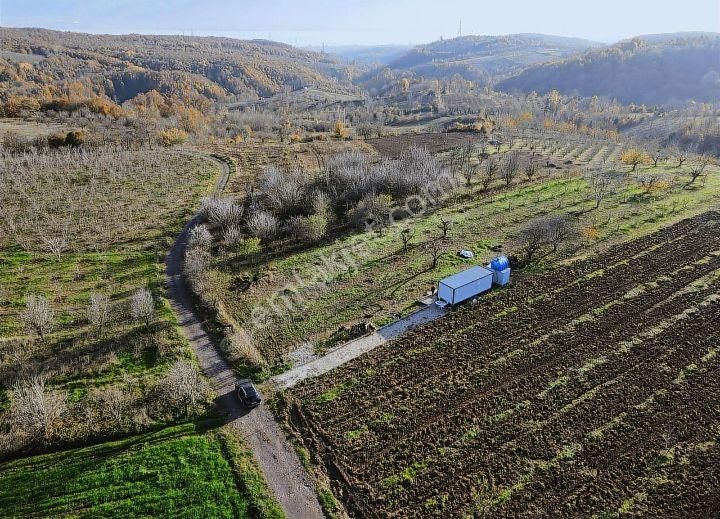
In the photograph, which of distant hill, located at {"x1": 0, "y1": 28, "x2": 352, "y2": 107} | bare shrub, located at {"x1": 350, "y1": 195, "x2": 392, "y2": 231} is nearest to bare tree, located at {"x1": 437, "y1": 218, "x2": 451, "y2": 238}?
bare shrub, located at {"x1": 350, "y1": 195, "x2": 392, "y2": 231}

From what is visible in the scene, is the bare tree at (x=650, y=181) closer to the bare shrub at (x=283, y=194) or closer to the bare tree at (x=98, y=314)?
the bare shrub at (x=283, y=194)

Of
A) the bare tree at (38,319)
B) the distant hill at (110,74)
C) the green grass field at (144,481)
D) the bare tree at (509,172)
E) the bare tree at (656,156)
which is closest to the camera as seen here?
the green grass field at (144,481)

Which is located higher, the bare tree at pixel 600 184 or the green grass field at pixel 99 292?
the bare tree at pixel 600 184

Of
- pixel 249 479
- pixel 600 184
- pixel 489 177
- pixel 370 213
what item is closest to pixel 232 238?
pixel 370 213

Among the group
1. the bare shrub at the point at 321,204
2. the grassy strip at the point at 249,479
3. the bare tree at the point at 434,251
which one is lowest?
the grassy strip at the point at 249,479

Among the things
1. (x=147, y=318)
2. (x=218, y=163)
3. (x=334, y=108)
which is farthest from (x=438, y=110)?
(x=147, y=318)

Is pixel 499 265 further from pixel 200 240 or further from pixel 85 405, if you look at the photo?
pixel 85 405

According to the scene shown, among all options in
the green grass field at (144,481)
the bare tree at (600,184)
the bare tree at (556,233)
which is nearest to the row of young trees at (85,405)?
the green grass field at (144,481)
